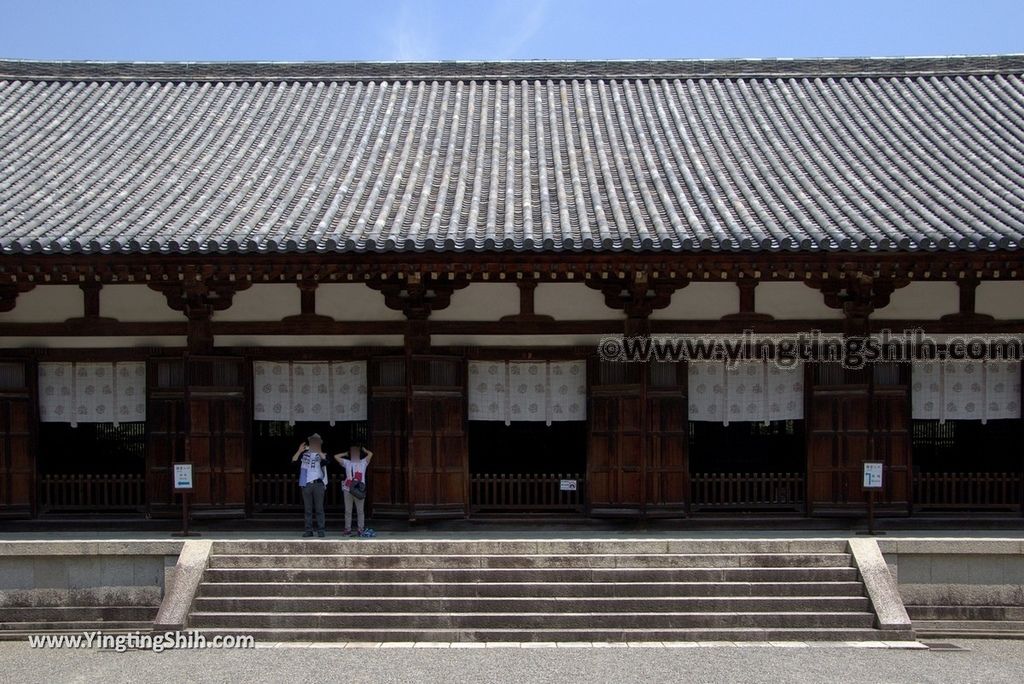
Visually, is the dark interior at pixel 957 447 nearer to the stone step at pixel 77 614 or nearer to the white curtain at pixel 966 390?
the white curtain at pixel 966 390

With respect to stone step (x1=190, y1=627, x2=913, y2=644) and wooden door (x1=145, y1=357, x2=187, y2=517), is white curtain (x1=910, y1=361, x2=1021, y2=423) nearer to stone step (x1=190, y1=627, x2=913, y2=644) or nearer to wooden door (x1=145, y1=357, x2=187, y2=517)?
stone step (x1=190, y1=627, x2=913, y2=644)

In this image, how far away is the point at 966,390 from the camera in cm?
1127

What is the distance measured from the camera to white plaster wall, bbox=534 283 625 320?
1116cm

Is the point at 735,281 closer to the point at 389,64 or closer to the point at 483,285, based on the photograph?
the point at 483,285

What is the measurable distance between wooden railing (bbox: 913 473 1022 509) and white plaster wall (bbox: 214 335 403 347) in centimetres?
651

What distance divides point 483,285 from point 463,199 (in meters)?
1.12

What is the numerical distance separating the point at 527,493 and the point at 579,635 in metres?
2.74

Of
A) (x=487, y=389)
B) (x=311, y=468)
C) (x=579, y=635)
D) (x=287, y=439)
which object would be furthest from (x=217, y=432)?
(x=579, y=635)

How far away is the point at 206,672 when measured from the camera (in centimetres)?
769

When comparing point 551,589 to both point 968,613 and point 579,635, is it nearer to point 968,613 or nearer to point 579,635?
point 579,635

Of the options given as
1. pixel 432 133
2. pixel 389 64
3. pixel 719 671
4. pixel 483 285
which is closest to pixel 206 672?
pixel 719 671

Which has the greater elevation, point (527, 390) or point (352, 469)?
point (527, 390)

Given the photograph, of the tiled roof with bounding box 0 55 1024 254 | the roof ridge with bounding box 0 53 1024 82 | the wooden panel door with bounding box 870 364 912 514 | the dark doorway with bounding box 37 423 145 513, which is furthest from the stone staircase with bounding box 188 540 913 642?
the roof ridge with bounding box 0 53 1024 82

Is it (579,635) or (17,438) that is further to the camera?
(17,438)
